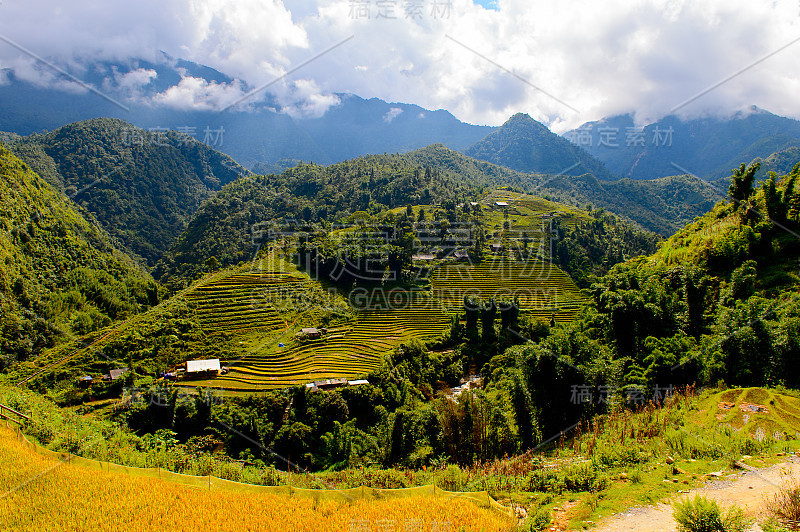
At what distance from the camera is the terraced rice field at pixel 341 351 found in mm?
26297

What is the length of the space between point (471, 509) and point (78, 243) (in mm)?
68852

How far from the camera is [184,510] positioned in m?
8.04

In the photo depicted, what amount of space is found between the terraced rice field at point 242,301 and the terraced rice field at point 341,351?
4.24 metres

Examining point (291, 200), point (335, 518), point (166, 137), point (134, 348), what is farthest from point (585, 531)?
point (166, 137)

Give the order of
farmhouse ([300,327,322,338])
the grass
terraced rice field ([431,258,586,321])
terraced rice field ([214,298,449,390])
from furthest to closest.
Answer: terraced rice field ([431,258,586,321]) < farmhouse ([300,327,322,338]) < terraced rice field ([214,298,449,390]) < the grass

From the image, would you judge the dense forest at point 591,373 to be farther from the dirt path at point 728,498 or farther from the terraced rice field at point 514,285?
the terraced rice field at point 514,285

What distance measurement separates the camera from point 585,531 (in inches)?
258

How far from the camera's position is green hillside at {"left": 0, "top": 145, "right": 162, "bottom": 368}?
39375 millimetres

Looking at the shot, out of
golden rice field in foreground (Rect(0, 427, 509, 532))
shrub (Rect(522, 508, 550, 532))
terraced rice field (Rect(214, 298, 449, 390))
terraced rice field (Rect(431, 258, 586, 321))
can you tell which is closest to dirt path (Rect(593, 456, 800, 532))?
shrub (Rect(522, 508, 550, 532))

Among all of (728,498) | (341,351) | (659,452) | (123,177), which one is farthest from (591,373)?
(123,177)

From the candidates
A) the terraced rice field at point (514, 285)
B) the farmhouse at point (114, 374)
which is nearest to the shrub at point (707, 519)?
the farmhouse at point (114, 374)

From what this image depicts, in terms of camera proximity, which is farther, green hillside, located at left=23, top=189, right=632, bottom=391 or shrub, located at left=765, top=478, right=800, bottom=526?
green hillside, located at left=23, top=189, right=632, bottom=391

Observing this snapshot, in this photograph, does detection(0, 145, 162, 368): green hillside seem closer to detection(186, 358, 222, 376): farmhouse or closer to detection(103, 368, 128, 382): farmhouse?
detection(103, 368, 128, 382): farmhouse

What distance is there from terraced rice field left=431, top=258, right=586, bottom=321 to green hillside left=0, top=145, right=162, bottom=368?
107ft
